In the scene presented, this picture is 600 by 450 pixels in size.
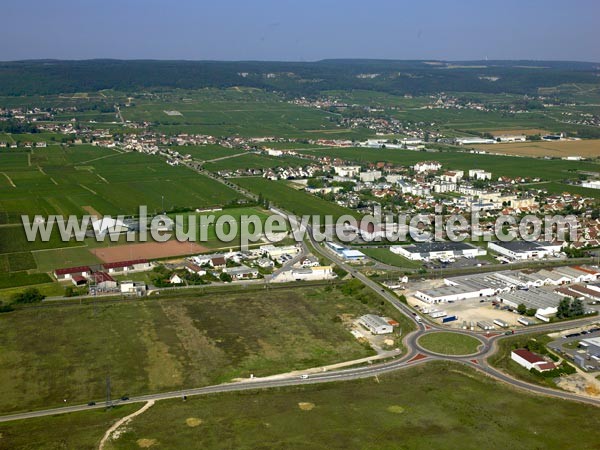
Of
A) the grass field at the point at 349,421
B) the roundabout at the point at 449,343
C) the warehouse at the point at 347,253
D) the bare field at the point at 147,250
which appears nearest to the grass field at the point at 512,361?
the roundabout at the point at 449,343

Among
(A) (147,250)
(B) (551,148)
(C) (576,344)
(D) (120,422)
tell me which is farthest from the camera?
(B) (551,148)

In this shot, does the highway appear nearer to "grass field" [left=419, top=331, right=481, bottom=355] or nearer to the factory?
"grass field" [left=419, top=331, right=481, bottom=355]

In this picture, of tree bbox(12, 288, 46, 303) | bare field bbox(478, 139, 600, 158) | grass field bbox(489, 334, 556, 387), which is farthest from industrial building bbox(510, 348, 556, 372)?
bare field bbox(478, 139, 600, 158)

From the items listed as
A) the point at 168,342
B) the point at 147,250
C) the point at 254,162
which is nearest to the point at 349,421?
the point at 168,342

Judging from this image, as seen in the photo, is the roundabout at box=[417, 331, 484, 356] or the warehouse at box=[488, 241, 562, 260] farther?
the warehouse at box=[488, 241, 562, 260]

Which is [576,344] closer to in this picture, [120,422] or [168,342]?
[168,342]

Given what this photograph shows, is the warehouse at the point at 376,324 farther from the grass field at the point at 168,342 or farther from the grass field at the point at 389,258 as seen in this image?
the grass field at the point at 389,258
